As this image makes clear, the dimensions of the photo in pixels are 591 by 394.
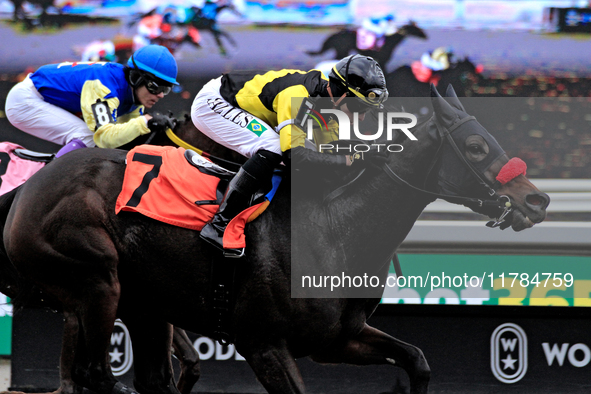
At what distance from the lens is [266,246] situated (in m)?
2.95

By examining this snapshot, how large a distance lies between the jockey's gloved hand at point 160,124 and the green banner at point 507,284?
5.97ft

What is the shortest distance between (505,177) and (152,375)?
2.01 meters

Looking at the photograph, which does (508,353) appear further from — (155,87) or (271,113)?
(155,87)

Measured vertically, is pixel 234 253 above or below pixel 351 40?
below

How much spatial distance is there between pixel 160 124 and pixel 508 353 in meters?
2.91

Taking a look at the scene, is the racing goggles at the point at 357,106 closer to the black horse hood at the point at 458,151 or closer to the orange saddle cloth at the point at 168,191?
the black horse hood at the point at 458,151

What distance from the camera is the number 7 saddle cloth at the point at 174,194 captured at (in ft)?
9.81

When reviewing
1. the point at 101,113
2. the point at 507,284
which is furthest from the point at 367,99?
the point at 507,284

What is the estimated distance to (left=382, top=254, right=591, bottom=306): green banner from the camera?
180 inches

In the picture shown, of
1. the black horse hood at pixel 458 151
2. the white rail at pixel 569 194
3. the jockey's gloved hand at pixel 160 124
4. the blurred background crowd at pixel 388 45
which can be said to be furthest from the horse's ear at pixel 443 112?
the white rail at pixel 569 194

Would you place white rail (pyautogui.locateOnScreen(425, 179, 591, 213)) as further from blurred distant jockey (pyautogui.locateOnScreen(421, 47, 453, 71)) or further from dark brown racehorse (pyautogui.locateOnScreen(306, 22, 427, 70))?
dark brown racehorse (pyautogui.locateOnScreen(306, 22, 427, 70))

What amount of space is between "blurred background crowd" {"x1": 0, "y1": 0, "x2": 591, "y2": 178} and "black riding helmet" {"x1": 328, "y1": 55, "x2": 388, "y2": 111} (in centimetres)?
177

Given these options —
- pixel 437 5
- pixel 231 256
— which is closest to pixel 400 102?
pixel 437 5

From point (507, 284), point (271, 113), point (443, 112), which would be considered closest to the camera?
point (443, 112)
